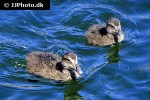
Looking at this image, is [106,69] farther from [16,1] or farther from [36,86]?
[16,1]

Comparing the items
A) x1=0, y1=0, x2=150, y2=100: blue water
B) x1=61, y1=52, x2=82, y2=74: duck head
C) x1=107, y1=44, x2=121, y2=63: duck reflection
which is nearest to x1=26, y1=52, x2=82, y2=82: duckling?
x1=61, y1=52, x2=82, y2=74: duck head

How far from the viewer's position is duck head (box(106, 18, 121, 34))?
1424 centimetres

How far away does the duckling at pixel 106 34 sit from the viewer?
564 inches

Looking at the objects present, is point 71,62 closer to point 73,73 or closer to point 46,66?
point 73,73

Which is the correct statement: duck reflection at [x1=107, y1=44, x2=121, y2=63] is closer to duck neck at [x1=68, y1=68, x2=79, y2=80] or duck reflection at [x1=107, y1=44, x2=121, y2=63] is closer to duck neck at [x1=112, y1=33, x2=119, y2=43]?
duck neck at [x1=112, y1=33, x2=119, y2=43]

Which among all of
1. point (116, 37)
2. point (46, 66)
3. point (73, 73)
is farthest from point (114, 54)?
point (46, 66)

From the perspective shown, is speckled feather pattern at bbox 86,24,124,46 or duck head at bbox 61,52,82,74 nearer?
duck head at bbox 61,52,82,74

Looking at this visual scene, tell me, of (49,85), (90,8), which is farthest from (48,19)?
(49,85)

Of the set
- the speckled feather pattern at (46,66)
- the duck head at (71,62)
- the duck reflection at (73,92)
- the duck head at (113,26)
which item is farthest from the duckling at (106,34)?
the duck reflection at (73,92)

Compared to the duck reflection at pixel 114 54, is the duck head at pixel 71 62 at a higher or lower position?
lower

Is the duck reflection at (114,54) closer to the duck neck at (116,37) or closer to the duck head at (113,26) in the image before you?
the duck neck at (116,37)

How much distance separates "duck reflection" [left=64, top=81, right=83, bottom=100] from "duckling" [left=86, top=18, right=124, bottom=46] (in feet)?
6.85

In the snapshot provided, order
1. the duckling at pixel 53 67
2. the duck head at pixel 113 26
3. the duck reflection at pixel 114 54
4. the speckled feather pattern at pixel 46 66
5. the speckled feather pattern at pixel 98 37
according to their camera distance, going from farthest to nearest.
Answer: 1. the speckled feather pattern at pixel 98 37
2. the duck head at pixel 113 26
3. the duck reflection at pixel 114 54
4. the speckled feather pattern at pixel 46 66
5. the duckling at pixel 53 67

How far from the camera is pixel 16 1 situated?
1547 cm
